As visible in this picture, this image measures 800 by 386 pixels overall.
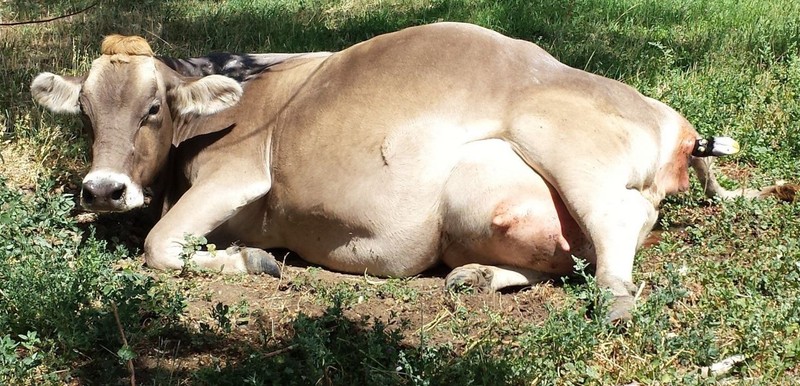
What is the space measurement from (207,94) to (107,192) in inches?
40.2

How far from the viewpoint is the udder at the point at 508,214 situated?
593 cm

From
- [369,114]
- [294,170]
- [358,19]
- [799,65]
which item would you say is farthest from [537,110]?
[358,19]

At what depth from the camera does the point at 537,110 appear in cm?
605

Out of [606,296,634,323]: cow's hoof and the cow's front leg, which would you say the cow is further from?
[606,296,634,323]: cow's hoof

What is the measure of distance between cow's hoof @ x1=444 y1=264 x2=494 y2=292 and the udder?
0.20 meters

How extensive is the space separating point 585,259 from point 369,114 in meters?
1.59

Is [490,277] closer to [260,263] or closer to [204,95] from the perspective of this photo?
[260,263]

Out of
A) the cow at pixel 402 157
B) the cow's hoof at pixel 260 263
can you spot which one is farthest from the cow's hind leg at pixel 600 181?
the cow's hoof at pixel 260 263

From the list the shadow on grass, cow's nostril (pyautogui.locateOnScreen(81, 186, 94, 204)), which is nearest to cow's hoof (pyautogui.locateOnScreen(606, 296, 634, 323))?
the shadow on grass

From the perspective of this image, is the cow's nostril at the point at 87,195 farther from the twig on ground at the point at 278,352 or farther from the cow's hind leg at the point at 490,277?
the cow's hind leg at the point at 490,277

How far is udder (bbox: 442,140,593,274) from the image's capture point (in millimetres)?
5926

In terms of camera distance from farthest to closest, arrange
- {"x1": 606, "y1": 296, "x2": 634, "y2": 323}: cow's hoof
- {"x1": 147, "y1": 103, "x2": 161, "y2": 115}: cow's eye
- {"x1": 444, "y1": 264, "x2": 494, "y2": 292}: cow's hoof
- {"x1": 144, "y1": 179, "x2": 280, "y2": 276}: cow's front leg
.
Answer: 1. {"x1": 147, "y1": 103, "x2": 161, "y2": 115}: cow's eye
2. {"x1": 144, "y1": 179, "x2": 280, "y2": 276}: cow's front leg
3. {"x1": 444, "y1": 264, "x2": 494, "y2": 292}: cow's hoof
4. {"x1": 606, "y1": 296, "x2": 634, "y2": 323}: cow's hoof

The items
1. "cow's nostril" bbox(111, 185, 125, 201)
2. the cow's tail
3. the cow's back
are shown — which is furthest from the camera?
the cow's tail

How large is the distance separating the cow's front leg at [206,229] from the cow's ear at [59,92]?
97 centimetres
